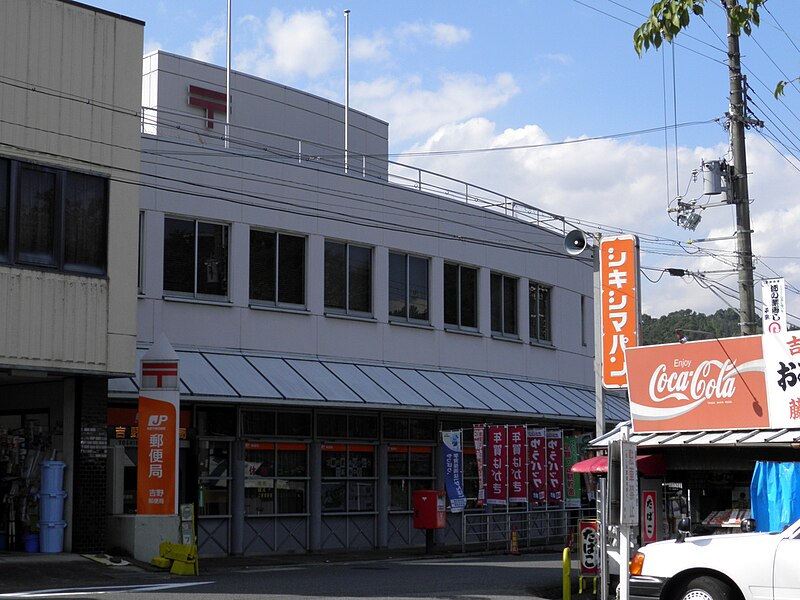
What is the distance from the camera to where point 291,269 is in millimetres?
27953

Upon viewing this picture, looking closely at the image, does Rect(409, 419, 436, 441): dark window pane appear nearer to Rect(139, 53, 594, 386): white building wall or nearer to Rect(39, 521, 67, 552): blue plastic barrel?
Rect(139, 53, 594, 386): white building wall

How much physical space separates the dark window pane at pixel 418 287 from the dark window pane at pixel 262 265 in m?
4.48

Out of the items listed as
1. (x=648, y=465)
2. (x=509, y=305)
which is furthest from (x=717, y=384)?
(x=509, y=305)

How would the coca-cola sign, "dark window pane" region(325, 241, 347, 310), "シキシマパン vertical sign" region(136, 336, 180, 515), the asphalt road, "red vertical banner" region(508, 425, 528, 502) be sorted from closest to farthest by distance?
the coca-cola sign → the asphalt road → "シキシマパン vertical sign" region(136, 336, 180, 515) → "red vertical banner" region(508, 425, 528, 502) → "dark window pane" region(325, 241, 347, 310)

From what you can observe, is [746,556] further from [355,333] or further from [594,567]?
[355,333]

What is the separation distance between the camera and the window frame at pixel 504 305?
3316 centimetres

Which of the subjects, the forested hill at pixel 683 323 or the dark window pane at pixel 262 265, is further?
the forested hill at pixel 683 323

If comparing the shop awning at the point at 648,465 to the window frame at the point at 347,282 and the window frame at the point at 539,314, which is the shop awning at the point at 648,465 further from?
the window frame at the point at 539,314

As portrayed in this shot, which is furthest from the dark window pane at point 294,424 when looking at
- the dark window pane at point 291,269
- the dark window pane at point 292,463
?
the dark window pane at point 291,269

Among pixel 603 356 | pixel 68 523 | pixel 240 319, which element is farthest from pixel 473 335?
pixel 68 523

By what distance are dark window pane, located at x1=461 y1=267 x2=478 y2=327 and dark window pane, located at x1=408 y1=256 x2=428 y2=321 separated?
1.45 m

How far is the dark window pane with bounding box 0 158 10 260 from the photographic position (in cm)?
1969

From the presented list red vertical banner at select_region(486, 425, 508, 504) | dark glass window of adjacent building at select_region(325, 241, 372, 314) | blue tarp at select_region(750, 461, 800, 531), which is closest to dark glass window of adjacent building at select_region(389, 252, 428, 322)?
dark glass window of adjacent building at select_region(325, 241, 372, 314)

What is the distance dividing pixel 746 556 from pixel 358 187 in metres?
18.3
